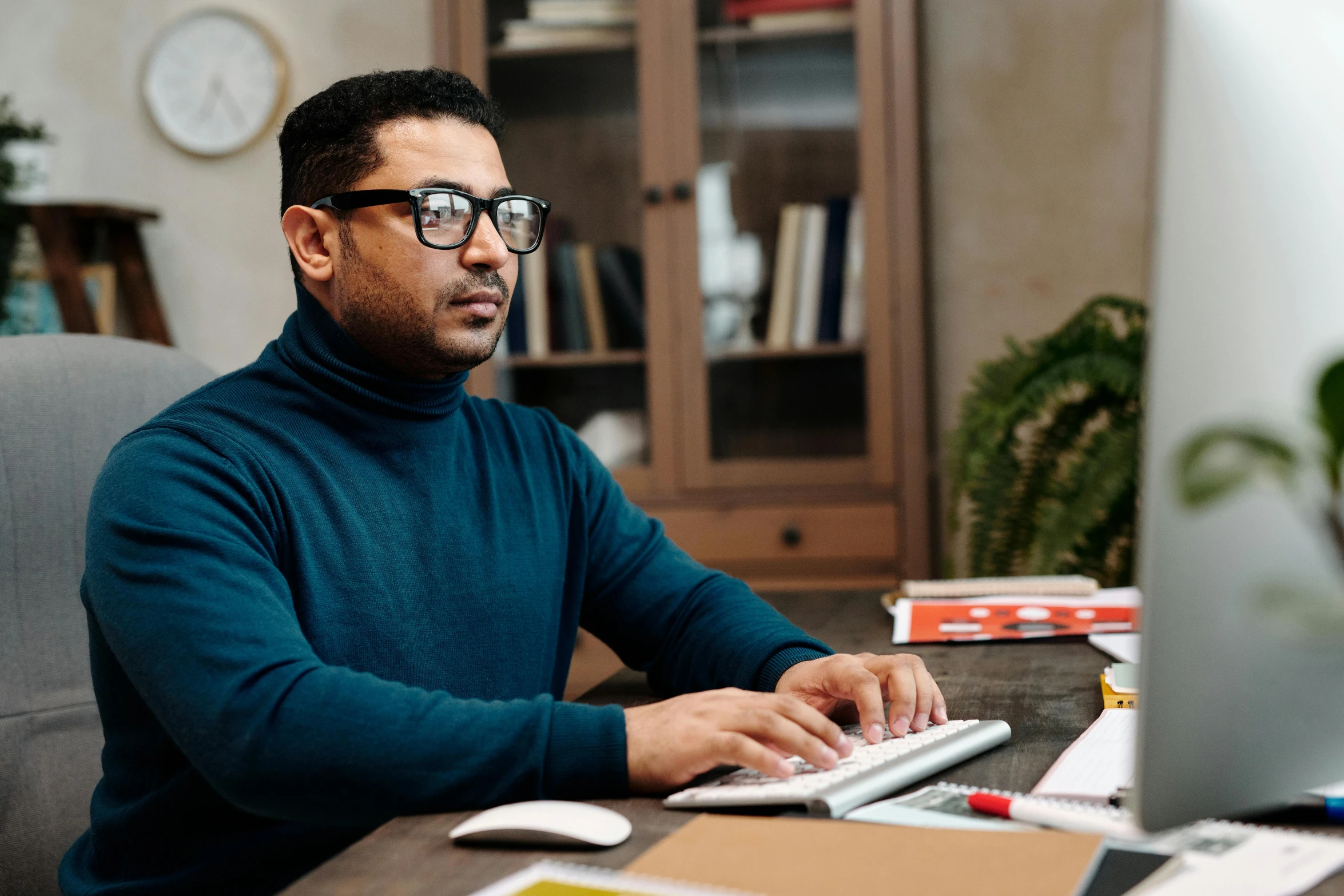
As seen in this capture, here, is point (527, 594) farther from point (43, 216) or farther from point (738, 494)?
point (43, 216)

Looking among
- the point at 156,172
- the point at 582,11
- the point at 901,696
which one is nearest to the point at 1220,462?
the point at 901,696

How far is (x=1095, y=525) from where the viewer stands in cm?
213

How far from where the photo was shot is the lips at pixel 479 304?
1169 millimetres

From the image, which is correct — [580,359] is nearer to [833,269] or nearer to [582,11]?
[833,269]

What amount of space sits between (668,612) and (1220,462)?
787 mm

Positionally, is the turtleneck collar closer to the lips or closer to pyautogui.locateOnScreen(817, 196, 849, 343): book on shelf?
the lips

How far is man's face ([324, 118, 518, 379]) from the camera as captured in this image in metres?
1.16

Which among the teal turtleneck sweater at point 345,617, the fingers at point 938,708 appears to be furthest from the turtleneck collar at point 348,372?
the fingers at point 938,708

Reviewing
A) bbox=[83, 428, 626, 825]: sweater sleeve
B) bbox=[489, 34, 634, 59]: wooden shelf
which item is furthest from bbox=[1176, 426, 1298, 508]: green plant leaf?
bbox=[489, 34, 634, 59]: wooden shelf

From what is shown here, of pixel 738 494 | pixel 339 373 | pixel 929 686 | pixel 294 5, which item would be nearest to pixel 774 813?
pixel 929 686

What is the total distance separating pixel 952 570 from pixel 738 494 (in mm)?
467

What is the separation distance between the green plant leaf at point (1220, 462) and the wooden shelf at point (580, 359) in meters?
2.08

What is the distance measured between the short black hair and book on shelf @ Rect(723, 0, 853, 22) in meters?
1.38

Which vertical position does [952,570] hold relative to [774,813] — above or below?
below
